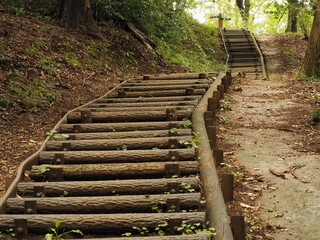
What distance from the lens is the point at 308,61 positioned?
52.5ft

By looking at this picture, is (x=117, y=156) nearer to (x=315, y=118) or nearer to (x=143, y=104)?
(x=143, y=104)

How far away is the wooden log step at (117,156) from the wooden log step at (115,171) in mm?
288

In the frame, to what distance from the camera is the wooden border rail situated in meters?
4.88

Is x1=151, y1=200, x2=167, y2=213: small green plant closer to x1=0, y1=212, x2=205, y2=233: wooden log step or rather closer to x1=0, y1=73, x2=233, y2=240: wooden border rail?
x1=0, y1=73, x2=233, y2=240: wooden border rail

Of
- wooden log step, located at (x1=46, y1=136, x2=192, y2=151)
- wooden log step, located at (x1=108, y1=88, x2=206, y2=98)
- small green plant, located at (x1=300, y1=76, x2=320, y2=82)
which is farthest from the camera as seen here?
small green plant, located at (x1=300, y1=76, x2=320, y2=82)

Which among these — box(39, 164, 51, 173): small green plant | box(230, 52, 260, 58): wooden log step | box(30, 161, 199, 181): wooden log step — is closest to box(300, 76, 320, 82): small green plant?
box(230, 52, 260, 58): wooden log step

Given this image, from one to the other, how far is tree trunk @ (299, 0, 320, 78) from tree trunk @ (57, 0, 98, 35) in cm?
770

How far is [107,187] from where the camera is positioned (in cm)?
561

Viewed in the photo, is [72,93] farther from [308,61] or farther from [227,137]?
[308,61]

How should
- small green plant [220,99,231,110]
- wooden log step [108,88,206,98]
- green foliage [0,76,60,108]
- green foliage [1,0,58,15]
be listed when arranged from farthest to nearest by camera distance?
green foliage [1,0,58,15], small green plant [220,99,231,110], wooden log step [108,88,206,98], green foliage [0,76,60,108]

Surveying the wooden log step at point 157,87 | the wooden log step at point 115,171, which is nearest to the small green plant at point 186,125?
the wooden log step at point 115,171

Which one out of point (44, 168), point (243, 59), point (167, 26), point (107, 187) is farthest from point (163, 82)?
point (243, 59)

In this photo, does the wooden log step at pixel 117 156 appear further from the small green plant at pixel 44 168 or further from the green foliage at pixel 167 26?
the green foliage at pixel 167 26

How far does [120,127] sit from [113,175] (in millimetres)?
1759
